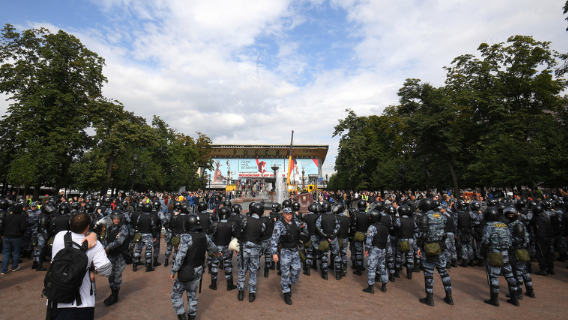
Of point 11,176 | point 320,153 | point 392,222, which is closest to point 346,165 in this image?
point 392,222

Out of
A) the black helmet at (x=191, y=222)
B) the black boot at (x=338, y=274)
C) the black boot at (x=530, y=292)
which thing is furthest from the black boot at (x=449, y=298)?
the black helmet at (x=191, y=222)

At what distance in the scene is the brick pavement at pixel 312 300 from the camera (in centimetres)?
564

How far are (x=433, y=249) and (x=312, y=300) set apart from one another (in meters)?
3.01

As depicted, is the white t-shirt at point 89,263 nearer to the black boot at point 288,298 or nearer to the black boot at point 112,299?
the black boot at point 112,299

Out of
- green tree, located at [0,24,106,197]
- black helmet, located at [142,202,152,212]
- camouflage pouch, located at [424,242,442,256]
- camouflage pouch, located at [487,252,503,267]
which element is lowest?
camouflage pouch, located at [487,252,503,267]

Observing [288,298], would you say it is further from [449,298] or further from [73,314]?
[73,314]

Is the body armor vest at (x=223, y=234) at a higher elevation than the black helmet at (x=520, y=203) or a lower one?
lower

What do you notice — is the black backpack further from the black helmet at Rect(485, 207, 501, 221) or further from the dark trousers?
the black helmet at Rect(485, 207, 501, 221)

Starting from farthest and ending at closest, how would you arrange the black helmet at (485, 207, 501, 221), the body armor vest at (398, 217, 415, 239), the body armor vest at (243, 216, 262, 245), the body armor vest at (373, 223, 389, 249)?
1. the body armor vest at (398, 217, 415, 239)
2. the body armor vest at (373, 223, 389, 249)
3. the body armor vest at (243, 216, 262, 245)
4. the black helmet at (485, 207, 501, 221)

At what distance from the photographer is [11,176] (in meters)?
20.9

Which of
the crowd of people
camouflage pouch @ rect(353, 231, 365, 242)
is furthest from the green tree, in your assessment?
camouflage pouch @ rect(353, 231, 365, 242)

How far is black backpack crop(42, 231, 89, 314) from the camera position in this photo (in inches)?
115

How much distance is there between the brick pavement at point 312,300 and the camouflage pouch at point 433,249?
3.90ft

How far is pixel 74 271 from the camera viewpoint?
293 centimetres
